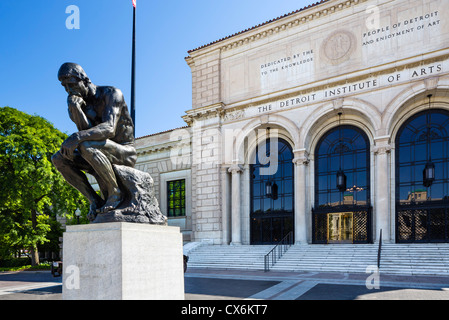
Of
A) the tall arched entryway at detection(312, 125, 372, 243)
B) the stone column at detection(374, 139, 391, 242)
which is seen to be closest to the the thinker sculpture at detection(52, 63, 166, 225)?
the stone column at detection(374, 139, 391, 242)

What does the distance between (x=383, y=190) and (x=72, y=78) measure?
2087 cm

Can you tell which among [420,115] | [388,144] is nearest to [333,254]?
[388,144]

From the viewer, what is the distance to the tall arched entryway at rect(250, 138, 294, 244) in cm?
2591

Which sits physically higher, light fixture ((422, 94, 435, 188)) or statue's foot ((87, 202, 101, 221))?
light fixture ((422, 94, 435, 188))

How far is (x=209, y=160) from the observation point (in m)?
27.7

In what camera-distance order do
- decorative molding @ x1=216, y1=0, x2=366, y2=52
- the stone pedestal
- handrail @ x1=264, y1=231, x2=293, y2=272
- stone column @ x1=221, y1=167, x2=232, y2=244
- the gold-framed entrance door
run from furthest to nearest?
stone column @ x1=221, y1=167, x2=232, y2=244
decorative molding @ x1=216, y1=0, x2=366, y2=52
the gold-framed entrance door
handrail @ x1=264, y1=231, x2=293, y2=272
the stone pedestal

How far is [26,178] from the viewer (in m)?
23.8

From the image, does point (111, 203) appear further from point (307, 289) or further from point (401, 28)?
point (401, 28)

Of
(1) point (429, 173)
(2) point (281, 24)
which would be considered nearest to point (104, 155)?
(1) point (429, 173)

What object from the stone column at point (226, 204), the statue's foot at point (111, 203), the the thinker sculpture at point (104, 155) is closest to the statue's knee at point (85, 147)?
the the thinker sculpture at point (104, 155)

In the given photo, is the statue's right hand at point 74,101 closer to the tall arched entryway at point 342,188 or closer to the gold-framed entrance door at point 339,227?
the tall arched entryway at point 342,188

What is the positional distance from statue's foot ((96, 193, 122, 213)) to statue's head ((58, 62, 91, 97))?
60.8 inches

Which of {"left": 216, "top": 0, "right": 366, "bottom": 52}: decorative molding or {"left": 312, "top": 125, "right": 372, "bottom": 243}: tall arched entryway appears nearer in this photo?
{"left": 312, "top": 125, "right": 372, "bottom": 243}: tall arched entryway

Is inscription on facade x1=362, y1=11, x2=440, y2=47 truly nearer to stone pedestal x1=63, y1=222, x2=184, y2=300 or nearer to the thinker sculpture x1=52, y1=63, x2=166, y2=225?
the thinker sculpture x1=52, y1=63, x2=166, y2=225
